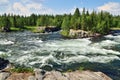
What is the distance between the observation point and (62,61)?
49.1 meters

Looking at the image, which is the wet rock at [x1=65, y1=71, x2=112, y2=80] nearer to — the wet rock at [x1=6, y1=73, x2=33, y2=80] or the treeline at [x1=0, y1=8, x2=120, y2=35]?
the wet rock at [x1=6, y1=73, x2=33, y2=80]

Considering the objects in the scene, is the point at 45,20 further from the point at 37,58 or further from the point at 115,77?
the point at 115,77

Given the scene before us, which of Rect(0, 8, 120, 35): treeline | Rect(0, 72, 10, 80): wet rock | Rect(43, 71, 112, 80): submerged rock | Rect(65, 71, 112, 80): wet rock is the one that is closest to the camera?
Rect(0, 72, 10, 80): wet rock

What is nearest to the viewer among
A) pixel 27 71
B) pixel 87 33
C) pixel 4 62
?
pixel 27 71

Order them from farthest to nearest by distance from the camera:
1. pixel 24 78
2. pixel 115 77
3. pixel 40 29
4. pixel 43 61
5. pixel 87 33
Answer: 1. pixel 40 29
2. pixel 87 33
3. pixel 43 61
4. pixel 115 77
5. pixel 24 78

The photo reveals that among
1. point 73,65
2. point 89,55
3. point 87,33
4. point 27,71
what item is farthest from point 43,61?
point 87,33

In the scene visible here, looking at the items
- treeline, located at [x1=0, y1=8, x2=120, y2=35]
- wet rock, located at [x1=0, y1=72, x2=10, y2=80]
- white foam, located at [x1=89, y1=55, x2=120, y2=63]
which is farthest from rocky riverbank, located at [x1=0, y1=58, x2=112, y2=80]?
treeline, located at [x1=0, y1=8, x2=120, y2=35]

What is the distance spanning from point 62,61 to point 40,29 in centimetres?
8899

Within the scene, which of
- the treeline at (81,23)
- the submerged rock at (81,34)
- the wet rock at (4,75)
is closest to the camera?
the wet rock at (4,75)

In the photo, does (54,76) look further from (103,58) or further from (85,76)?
(103,58)

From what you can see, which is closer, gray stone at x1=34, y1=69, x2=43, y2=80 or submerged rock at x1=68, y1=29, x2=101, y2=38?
→ gray stone at x1=34, y1=69, x2=43, y2=80

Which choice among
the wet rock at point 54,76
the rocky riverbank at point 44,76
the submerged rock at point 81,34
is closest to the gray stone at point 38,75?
the rocky riverbank at point 44,76

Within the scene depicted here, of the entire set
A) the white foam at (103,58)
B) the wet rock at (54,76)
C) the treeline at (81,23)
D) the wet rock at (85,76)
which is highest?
the treeline at (81,23)

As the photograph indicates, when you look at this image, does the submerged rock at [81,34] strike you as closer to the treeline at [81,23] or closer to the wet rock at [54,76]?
the treeline at [81,23]
